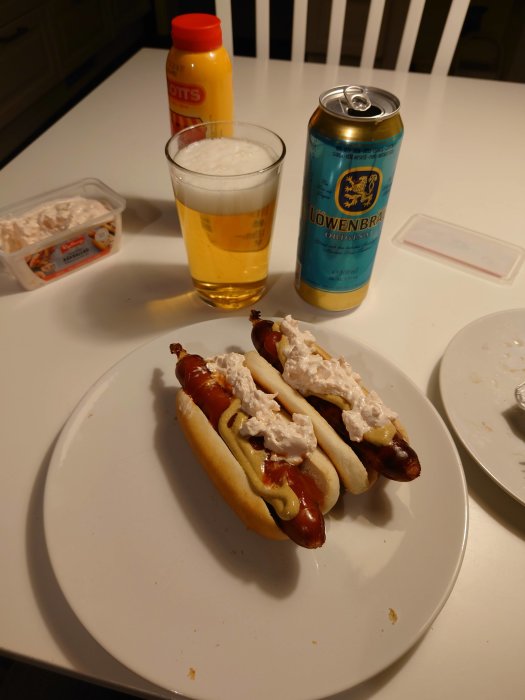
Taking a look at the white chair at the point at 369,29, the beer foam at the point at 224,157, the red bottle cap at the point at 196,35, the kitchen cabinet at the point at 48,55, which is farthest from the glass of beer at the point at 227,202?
the kitchen cabinet at the point at 48,55

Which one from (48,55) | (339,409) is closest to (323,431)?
(339,409)

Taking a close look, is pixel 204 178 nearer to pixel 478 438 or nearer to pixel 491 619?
pixel 478 438

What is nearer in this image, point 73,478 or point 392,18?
point 73,478

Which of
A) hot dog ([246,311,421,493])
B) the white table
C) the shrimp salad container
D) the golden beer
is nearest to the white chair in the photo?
the white table

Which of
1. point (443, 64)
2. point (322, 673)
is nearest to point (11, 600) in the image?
point (322, 673)

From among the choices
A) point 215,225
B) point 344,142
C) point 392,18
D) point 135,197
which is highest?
point 344,142

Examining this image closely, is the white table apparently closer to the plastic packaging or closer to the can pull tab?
the plastic packaging

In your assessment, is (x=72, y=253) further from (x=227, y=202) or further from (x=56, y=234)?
(x=227, y=202)
